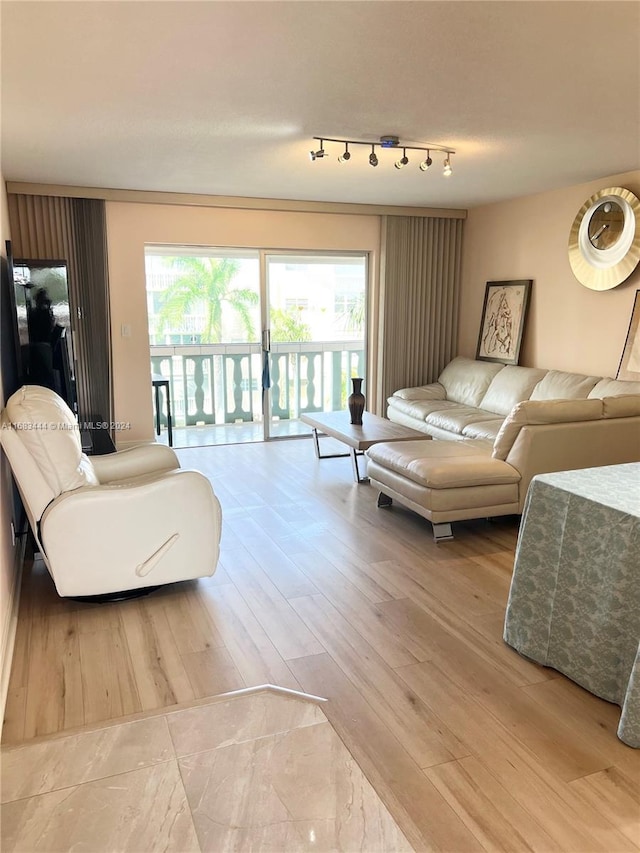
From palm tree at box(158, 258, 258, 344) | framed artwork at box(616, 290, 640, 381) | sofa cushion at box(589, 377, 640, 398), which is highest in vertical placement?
palm tree at box(158, 258, 258, 344)

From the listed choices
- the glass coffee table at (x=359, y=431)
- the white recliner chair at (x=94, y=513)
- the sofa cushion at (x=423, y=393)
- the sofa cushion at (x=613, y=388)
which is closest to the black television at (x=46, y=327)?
the white recliner chair at (x=94, y=513)

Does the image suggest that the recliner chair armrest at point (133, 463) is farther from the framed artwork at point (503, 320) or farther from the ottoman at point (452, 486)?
the framed artwork at point (503, 320)

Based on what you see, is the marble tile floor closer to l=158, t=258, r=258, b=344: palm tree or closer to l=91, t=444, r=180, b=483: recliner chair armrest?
l=91, t=444, r=180, b=483: recliner chair armrest

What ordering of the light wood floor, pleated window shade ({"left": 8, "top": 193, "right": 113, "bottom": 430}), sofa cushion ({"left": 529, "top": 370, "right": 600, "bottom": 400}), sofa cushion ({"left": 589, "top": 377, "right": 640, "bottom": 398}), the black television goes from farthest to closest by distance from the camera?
pleated window shade ({"left": 8, "top": 193, "right": 113, "bottom": 430})
sofa cushion ({"left": 529, "top": 370, "right": 600, "bottom": 400})
sofa cushion ({"left": 589, "top": 377, "right": 640, "bottom": 398})
the black television
the light wood floor

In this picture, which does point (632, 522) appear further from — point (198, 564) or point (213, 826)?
point (198, 564)

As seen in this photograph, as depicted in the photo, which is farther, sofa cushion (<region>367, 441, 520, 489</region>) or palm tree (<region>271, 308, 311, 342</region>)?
palm tree (<region>271, 308, 311, 342</region>)

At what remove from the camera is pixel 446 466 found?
3.66 meters

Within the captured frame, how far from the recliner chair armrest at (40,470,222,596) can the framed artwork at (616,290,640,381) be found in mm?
3329

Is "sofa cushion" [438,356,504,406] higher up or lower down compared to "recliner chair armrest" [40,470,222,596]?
higher up

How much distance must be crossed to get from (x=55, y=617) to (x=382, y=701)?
1.54 meters

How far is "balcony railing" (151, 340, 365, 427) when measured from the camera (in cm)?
679

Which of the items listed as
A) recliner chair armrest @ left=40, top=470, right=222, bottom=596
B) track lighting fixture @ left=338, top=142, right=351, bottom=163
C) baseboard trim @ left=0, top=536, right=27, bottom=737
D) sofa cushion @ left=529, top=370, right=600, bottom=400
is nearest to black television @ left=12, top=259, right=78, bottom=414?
baseboard trim @ left=0, top=536, right=27, bottom=737

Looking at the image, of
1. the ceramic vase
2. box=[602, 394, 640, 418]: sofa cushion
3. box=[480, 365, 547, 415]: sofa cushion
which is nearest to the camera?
box=[602, 394, 640, 418]: sofa cushion

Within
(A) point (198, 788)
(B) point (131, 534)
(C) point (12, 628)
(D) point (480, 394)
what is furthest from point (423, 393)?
(A) point (198, 788)
